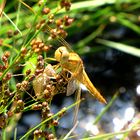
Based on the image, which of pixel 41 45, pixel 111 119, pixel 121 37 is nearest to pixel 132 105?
pixel 111 119

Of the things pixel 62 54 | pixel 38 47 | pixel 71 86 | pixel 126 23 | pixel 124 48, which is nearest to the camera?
pixel 38 47

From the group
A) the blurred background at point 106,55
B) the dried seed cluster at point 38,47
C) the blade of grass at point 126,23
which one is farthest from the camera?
the blade of grass at point 126,23

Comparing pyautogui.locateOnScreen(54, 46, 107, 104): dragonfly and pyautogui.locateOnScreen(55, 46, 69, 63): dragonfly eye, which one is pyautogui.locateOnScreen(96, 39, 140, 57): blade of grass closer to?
pyautogui.locateOnScreen(54, 46, 107, 104): dragonfly

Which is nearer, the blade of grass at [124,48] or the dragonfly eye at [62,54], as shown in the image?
the dragonfly eye at [62,54]

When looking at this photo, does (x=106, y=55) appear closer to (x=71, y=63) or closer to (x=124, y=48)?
(x=124, y=48)

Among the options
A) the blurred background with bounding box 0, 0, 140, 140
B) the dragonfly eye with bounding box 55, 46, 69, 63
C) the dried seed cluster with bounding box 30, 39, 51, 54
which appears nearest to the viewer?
the dried seed cluster with bounding box 30, 39, 51, 54

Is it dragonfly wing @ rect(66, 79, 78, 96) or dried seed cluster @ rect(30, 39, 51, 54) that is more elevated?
dried seed cluster @ rect(30, 39, 51, 54)

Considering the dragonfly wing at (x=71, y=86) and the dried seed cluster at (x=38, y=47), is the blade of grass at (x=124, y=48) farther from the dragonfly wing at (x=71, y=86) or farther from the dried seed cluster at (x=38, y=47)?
the dried seed cluster at (x=38, y=47)

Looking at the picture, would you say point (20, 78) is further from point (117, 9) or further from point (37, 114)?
point (117, 9)

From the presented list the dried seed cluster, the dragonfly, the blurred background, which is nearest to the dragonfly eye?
the dragonfly

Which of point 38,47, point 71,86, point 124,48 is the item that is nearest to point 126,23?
point 124,48

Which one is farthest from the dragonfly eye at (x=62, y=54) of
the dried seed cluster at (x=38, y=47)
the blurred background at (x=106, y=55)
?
the blurred background at (x=106, y=55)
